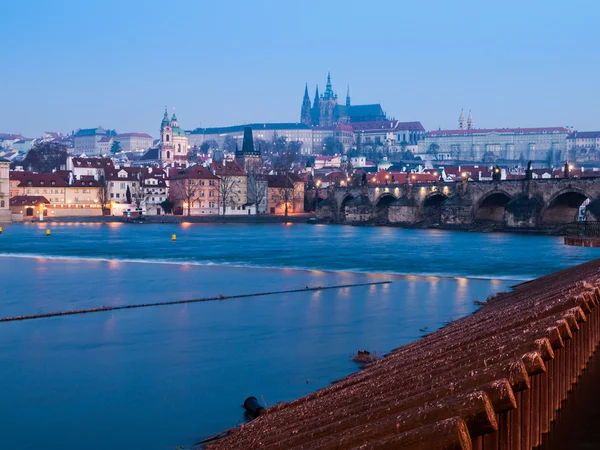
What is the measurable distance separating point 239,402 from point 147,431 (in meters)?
1.91

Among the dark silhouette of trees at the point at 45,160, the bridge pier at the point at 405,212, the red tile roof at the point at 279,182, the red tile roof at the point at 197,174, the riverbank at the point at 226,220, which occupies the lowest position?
the riverbank at the point at 226,220

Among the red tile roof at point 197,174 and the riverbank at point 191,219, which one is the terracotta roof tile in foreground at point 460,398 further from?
the red tile roof at point 197,174

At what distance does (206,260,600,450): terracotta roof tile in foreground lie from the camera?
4926 mm

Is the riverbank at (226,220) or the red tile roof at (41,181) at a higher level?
the red tile roof at (41,181)

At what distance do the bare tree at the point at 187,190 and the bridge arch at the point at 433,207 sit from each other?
28380mm

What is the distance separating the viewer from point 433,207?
309 feet

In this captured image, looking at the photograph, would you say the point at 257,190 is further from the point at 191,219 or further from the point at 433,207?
the point at 433,207

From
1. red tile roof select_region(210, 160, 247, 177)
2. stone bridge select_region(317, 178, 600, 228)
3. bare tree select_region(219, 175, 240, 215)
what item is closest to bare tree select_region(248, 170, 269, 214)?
bare tree select_region(219, 175, 240, 215)

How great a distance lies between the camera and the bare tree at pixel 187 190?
105738 mm

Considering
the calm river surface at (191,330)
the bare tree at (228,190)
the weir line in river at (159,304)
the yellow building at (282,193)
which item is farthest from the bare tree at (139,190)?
the weir line in river at (159,304)

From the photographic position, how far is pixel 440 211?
291 ft

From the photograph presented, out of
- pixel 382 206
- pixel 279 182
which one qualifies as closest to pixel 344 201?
pixel 382 206

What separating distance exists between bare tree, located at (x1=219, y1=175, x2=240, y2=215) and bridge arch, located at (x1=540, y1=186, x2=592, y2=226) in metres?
44.2

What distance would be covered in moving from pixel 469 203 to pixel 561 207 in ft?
32.3
